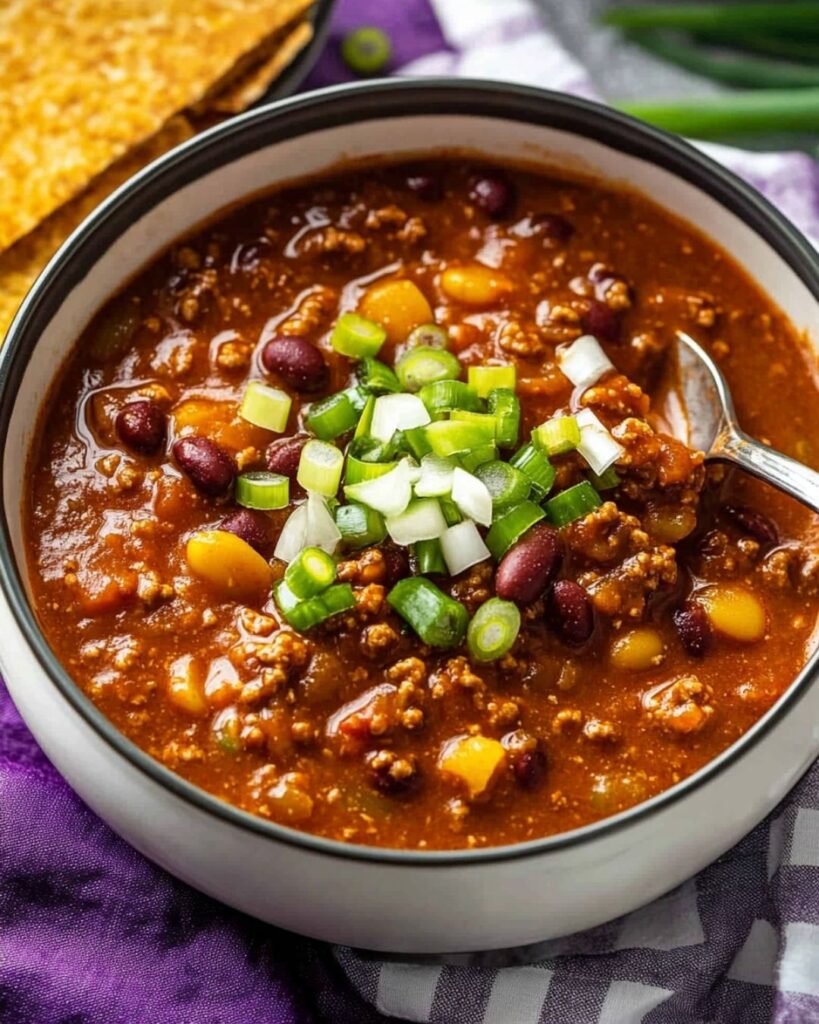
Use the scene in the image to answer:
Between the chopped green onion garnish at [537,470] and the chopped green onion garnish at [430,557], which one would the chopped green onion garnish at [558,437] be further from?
the chopped green onion garnish at [430,557]

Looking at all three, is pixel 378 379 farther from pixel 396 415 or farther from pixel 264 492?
pixel 264 492

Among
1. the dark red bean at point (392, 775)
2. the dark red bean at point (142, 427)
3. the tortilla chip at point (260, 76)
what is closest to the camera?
the dark red bean at point (392, 775)

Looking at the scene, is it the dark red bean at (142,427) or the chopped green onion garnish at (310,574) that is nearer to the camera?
the chopped green onion garnish at (310,574)

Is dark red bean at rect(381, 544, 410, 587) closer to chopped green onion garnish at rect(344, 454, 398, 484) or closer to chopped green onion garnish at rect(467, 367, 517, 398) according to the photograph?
chopped green onion garnish at rect(344, 454, 398, 484)

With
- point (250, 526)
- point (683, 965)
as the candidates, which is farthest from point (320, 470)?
point (683, 965)

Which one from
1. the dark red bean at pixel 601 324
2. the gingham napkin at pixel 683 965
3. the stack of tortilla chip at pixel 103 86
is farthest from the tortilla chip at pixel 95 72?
the gingham napkin at pixel 683 965

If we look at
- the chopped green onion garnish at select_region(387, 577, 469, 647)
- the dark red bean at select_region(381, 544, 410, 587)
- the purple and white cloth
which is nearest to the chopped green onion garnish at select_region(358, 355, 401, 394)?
the dark red bean at select_region(381, 544, 410, 587)

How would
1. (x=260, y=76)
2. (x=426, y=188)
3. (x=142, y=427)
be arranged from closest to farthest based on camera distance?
1. (x=142, y=427)
2. (x=426, y=188)
3. (x=260, y=76)

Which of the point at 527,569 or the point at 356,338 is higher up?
the point at 356,338

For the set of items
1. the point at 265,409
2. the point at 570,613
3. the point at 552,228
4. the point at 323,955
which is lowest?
the point at 323,955
